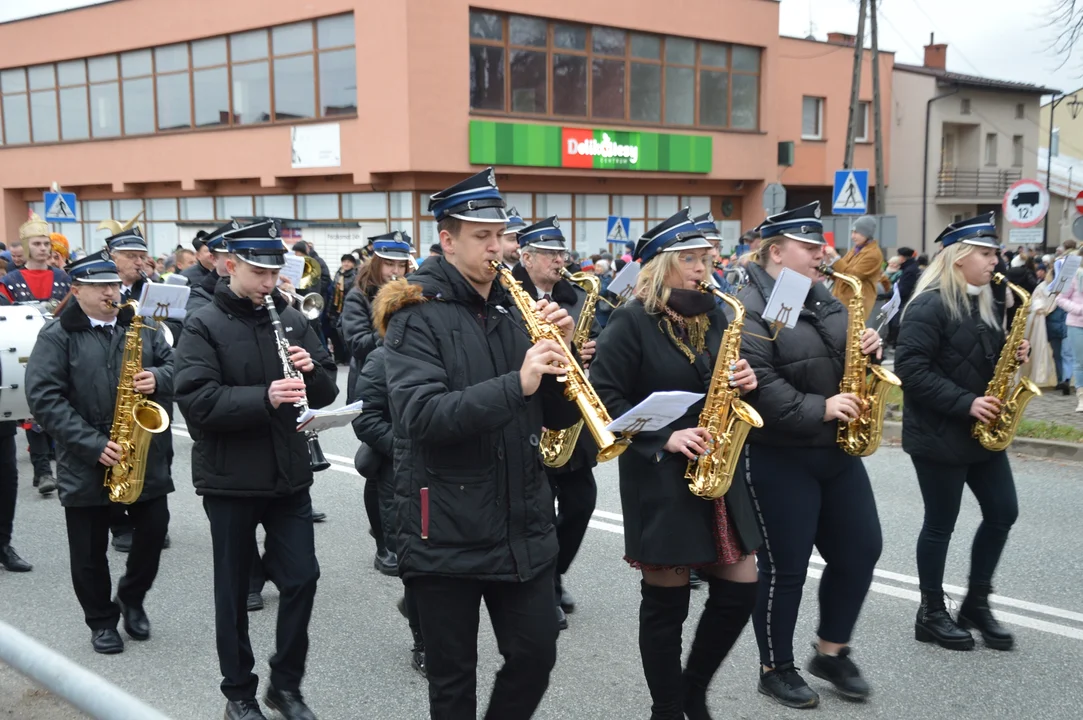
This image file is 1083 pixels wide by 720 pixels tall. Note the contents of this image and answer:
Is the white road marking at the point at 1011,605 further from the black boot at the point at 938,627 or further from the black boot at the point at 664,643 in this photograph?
the black boot at the point at 664,643

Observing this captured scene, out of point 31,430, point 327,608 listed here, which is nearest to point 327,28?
point 31,430

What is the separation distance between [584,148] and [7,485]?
23718mm

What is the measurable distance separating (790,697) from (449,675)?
1.86 m

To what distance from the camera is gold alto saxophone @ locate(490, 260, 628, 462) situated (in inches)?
126

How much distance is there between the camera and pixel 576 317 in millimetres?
6059

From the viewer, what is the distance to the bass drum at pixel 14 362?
6.53 m

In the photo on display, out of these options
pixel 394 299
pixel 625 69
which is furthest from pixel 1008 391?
pixel 625 69

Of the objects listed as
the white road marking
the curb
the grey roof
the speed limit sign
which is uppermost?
the grey roof

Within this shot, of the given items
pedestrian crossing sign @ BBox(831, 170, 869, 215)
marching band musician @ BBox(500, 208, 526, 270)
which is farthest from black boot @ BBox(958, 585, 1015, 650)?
pedestrian crossing sign @ BBox(831, 170, 869, 215)

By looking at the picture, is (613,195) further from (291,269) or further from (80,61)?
(291,269)

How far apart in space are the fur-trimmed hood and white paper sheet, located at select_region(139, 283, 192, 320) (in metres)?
2.40

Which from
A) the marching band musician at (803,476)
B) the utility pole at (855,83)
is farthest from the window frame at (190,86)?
the marching band musician at (803,476)

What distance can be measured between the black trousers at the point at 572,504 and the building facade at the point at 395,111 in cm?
2112

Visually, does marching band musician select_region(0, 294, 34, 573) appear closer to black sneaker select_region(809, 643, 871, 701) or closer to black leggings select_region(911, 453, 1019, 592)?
black sneaker select_region(809, 643, 871, 701)
